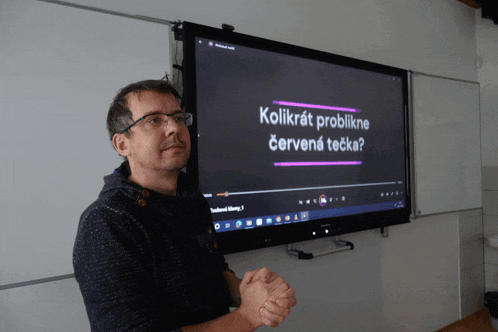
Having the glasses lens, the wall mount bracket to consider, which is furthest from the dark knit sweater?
the wall mount bracket

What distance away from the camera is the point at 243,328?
3.34 feet

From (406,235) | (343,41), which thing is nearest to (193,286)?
(343,41)

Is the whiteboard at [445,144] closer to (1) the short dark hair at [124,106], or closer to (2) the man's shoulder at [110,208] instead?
(1) the short dark hair at [124,106]

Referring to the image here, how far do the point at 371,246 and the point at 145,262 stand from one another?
7.06 feet

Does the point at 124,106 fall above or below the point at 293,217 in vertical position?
above

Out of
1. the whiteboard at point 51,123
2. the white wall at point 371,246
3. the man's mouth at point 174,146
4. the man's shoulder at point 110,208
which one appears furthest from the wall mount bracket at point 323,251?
the man's shoulder at point 110,208

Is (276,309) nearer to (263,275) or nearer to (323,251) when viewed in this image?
(263,275)

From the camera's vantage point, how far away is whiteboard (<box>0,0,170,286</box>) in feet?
4.40

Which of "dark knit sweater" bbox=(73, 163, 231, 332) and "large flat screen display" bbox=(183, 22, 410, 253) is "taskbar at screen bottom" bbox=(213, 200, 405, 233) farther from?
"dark knit sweater" bbox=(73, 163, 231, 332)

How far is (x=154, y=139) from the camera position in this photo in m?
1.11

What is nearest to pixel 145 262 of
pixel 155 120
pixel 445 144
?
pixel 155 120

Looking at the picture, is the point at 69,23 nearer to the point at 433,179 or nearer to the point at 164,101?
the point at 164,101

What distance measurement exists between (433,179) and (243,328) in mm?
2558

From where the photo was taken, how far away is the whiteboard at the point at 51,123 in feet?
4.40
